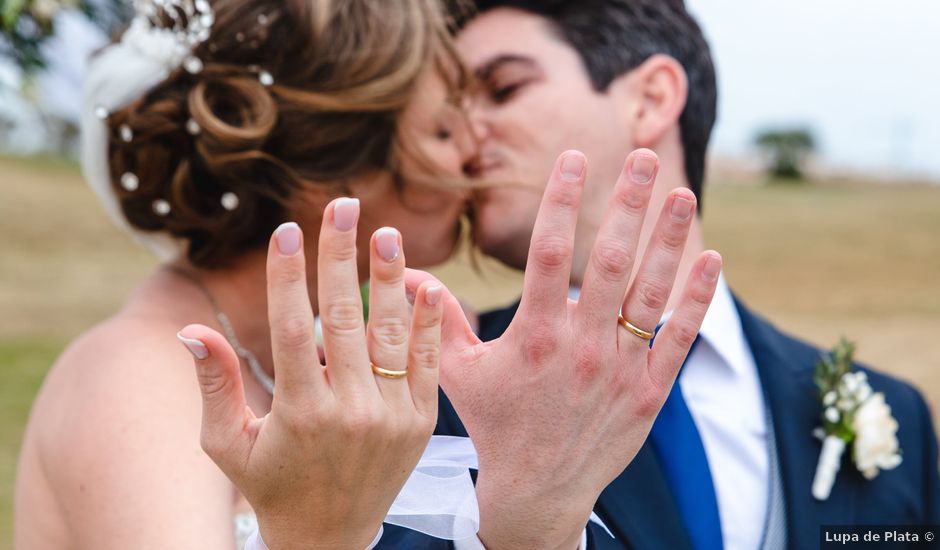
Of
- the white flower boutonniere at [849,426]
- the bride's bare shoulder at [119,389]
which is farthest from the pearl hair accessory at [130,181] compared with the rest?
the white flower boutonniere at [849,426]

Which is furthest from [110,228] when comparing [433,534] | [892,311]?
[433,534]

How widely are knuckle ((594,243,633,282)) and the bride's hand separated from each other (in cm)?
28

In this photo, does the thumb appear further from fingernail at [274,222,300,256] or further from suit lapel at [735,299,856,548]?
suit lapel at [735,299,856,548]

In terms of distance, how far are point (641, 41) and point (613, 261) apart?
2.02m

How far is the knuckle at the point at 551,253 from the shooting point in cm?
147

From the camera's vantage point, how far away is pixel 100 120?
2.87m

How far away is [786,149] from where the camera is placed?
54.4 meters

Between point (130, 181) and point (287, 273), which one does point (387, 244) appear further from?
point (130, 181)

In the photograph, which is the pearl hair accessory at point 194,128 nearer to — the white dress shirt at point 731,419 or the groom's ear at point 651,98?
the groom's ear at point 651,98

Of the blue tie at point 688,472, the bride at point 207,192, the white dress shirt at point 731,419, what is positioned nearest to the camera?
the bride at point 207,192

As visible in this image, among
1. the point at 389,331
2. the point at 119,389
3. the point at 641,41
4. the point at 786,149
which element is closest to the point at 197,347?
the point at 389,331

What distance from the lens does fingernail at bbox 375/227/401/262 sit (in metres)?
1.34

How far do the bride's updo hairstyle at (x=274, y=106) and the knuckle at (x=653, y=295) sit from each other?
1.43m

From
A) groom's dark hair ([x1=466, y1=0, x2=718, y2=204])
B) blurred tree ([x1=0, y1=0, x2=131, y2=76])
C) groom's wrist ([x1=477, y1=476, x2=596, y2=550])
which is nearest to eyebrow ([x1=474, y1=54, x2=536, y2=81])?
groom's dark hair ([x1=466, y1=0, x2=718, y2=204])
